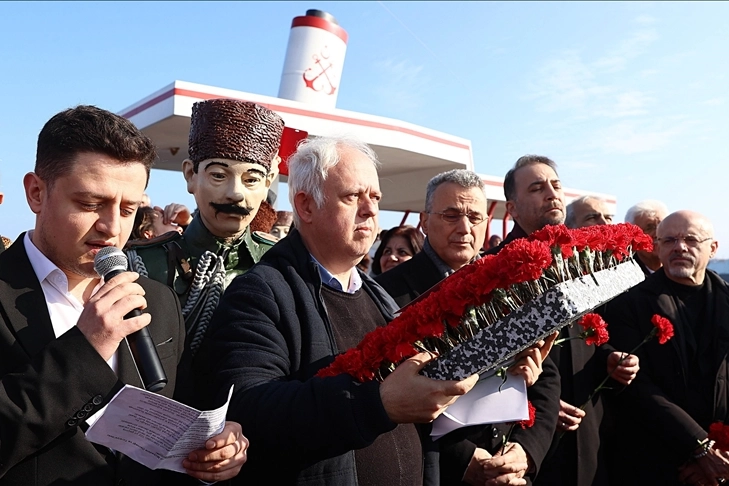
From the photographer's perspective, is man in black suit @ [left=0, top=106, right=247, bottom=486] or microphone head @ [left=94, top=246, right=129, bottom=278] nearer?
man in black suit @ [left=0, top=106, right=247, bottom=486]

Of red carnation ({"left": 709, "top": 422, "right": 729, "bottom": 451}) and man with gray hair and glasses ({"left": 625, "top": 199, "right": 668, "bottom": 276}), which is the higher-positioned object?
man with gray hair and glasses ({"left": 625, "top": 199, "right": 668, "bottom": 276})

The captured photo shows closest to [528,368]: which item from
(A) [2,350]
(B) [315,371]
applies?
(B) [315,371]

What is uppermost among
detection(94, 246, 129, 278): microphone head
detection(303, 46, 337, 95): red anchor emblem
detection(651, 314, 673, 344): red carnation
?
detection(303, 46, 337, 95): red anchor emblem

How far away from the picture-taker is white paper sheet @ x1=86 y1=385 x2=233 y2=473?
1555 mm

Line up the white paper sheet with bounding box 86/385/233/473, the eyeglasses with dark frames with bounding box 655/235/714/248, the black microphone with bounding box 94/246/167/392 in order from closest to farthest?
the white paper sheet with bounding box 86/385/233/473 < the black microphone with bounding box 94/246/167/392 < the eyeglasses with dark frames with bounding box 655/235/714/248

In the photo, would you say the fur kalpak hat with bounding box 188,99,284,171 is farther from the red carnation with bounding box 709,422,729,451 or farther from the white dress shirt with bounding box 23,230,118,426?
the red carnation with bounding box 709,422,729,451

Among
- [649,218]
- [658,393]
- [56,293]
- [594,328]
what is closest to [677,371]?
[658,393]

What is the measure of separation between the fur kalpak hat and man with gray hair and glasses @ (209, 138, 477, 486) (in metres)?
0.45

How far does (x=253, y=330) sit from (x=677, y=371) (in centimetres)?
346

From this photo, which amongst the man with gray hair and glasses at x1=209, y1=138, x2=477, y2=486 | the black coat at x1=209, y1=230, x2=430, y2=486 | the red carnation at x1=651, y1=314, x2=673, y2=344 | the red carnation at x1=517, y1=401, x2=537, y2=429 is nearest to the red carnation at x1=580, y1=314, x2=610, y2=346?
the red carnation at x1=517, y1=401, x2=537, y2=429

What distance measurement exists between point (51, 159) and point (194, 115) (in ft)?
4.47

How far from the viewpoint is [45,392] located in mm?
1615

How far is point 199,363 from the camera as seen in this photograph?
7.95ft

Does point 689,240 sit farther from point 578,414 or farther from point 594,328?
point 594,328
